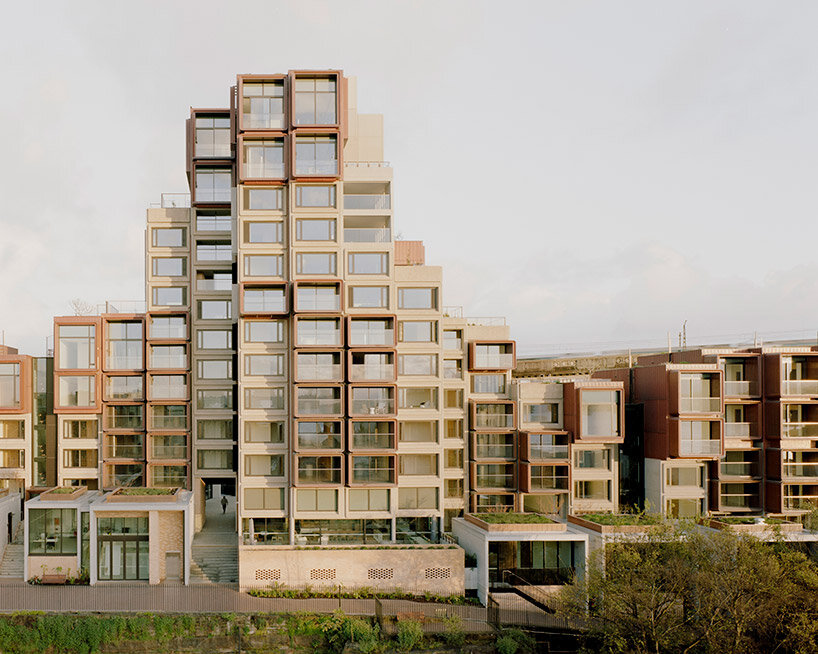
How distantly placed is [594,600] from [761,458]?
16647 millimetres

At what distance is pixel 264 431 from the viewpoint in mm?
37750

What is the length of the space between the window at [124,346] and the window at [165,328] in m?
1.18

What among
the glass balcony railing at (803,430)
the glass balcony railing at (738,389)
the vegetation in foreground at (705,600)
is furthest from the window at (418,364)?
the glass balcony railing at (803,430)

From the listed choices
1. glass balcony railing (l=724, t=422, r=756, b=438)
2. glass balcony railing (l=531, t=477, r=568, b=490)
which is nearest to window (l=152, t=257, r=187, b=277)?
glass balcony railing (l=531, t=477, r=568, b=490)

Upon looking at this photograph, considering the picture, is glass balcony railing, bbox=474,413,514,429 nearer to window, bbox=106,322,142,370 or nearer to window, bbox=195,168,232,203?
window, bbox=195,168,232,203

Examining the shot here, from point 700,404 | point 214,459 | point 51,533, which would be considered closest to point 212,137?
point 214,459

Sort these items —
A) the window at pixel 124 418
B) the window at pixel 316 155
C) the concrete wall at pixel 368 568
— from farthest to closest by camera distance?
the window at pixel 124 418 < the window at pixel 316 155 < the concrete wall at pixel 368 568

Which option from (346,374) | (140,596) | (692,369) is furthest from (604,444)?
(140,596)

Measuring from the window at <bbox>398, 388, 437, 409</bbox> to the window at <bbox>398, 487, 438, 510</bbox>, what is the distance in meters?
4.77

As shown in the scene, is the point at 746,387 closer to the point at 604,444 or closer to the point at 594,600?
the point at 604,444

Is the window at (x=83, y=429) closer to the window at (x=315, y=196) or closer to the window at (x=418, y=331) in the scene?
the window at (x=315, y=196)

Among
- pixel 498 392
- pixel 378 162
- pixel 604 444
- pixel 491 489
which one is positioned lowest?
pixel 491 489

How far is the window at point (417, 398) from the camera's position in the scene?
38031 mm

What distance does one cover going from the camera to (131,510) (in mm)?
33469
